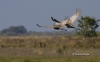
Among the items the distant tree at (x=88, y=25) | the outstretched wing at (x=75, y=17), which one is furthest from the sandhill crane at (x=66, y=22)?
the distant tree at (x=88, y=25)

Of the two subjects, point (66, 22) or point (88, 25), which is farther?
point (88, 25)

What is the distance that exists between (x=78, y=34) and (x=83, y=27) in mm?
2974

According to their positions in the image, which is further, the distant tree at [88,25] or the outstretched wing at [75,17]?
the distant tree at [88,25]

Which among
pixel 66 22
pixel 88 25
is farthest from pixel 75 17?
pixel 88 25

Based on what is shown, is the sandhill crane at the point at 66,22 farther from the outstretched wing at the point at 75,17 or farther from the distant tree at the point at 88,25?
the distant tree at the point at 88,25

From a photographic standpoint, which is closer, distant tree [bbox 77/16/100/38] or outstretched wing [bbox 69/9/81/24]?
outstretched wing [bbox 69/9/81/24]

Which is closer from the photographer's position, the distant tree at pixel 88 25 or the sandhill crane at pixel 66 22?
the sandhill crane at pixel 66 22

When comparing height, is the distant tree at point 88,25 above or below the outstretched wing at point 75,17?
above

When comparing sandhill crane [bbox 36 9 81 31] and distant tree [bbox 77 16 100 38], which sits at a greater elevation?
distant tree [bbox 77 16 100 38]

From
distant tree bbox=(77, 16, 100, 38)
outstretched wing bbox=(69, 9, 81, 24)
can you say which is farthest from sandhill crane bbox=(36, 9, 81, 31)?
distant tree bbox=(77, 16, 100, 38)

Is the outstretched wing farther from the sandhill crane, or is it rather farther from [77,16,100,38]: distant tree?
[77,16,100,38]: distant tree

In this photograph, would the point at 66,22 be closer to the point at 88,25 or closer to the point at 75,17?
the point at 75,17

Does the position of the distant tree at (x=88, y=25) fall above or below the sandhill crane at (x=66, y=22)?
above

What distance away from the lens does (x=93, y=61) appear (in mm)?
21781
